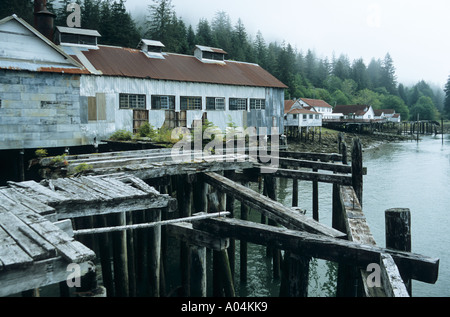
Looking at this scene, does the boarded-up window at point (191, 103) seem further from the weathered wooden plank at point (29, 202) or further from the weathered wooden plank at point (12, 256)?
the weathered wooden plank at point (12, 256)

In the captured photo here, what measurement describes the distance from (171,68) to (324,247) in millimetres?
24552

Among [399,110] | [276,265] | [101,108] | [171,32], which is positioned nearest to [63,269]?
[276,265]

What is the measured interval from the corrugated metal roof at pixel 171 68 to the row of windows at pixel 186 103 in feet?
4.19

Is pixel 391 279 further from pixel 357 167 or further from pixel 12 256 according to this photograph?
pixel 357 167

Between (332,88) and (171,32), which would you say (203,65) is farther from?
(332,88)

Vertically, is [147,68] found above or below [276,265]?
above

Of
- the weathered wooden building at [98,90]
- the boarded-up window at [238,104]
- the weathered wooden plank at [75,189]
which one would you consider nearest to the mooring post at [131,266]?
the weathered wooden plank at [75,189]

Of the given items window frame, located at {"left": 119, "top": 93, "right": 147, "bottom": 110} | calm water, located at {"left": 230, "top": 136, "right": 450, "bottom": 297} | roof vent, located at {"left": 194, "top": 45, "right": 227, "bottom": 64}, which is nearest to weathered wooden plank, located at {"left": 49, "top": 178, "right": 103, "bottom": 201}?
calm water, located at {"left": 230, "top": 136, "right": 450, "bottom": 297}

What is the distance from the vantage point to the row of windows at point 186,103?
80.2 ft

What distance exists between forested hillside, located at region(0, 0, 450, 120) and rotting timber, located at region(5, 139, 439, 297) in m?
41.7

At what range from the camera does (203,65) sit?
3088 centimetres

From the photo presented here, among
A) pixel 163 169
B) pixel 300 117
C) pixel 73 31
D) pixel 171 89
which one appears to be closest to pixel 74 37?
pixel 73 31

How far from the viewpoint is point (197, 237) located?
21.6ft
